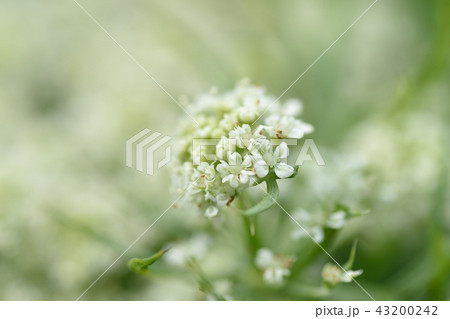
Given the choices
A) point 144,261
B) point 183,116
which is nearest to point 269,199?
point 144,261

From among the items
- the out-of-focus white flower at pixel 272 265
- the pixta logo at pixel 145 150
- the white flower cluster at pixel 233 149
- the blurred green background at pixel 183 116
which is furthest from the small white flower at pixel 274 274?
the pixta logo at pixel 145 150

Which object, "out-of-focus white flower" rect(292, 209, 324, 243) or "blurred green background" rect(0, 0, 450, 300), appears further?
"blurred green background" rect(0, 0, 450, 300)

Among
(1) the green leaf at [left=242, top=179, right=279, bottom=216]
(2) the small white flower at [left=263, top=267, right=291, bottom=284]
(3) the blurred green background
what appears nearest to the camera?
(1) the green leaf at [left=242, top=179, right=279, bottom=216]

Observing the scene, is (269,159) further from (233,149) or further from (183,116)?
(183,116)

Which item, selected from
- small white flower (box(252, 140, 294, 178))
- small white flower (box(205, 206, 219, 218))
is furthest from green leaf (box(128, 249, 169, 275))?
small white flower (box(252, 140, 294, 178))

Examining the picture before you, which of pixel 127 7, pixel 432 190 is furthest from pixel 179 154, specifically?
pixel 127 7

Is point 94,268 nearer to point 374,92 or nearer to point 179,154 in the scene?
point 179,154

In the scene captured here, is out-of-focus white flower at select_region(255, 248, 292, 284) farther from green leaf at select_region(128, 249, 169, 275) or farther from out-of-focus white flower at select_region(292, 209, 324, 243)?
green leaf at select_region(128, 249, 169, 275)
